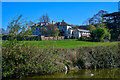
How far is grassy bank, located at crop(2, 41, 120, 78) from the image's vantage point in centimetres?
924

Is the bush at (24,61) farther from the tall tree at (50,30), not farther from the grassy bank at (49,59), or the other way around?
the tall tree at (50,30)

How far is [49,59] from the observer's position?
10352 millimetres

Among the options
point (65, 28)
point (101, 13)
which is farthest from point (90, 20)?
point (65, 28)

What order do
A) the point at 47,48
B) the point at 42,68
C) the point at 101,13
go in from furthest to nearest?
the point at 101,13 < the point at 47,48 < the point at 42,68

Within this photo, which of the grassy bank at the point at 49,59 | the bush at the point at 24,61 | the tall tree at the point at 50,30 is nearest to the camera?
the bush at the point at 24,61

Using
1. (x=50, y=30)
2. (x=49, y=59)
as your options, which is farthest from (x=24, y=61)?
(x=50, y=30)

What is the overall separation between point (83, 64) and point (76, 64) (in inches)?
22.3

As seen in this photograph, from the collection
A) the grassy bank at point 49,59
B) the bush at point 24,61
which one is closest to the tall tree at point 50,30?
the grassy bank at point 49,59

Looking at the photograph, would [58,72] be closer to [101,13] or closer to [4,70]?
[4,70]

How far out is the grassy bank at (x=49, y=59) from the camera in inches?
364

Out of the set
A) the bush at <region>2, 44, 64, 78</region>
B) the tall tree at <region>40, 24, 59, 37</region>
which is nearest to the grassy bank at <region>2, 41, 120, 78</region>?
the bush at <region>2, 44, 64, 78</region>

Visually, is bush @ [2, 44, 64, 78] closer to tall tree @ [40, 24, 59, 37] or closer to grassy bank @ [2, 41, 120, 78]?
grassy bank @ [2, 41, 120, 78]

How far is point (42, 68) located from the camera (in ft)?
33.1

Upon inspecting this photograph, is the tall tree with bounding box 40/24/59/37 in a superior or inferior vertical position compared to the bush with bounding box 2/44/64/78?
superior
